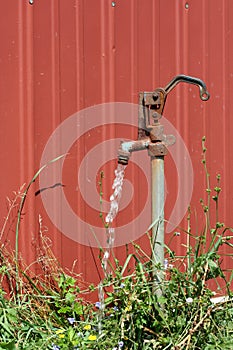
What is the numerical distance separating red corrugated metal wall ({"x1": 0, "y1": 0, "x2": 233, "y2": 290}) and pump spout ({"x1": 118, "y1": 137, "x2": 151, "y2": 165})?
1.88 feet

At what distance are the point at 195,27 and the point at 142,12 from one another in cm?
40

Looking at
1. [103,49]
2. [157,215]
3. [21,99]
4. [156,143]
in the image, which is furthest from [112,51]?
[157,215]

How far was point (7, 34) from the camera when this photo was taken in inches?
121

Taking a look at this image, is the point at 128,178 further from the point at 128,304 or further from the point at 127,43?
the point at 128,304

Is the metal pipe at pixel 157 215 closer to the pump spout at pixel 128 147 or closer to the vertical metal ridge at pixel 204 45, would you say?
the pump spout at pixel 128 147

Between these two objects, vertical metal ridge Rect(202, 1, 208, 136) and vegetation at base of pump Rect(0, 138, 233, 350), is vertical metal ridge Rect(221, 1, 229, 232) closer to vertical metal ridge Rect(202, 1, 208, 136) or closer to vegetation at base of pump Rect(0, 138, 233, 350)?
vertical metal ridge Rect(202, 1, 208, 136)

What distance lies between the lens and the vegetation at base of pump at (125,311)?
8.97 feet

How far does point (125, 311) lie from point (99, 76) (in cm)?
116

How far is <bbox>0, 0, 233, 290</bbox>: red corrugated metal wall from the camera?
312 cm

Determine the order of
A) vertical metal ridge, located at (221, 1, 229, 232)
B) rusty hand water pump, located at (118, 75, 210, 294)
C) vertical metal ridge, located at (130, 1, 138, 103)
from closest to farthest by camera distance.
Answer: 1. rusty hand water pump, located at (118, 75, 210, 294)
2. vertical metal ridge, located at (130, 1, 138, 103)
3. vertical metal ridge, located at (221, 1, 229, 232)

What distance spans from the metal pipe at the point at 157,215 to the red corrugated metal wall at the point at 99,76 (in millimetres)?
555

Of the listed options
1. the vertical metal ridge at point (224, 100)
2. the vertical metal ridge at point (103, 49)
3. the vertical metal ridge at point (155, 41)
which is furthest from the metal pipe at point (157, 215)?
the vertical metal ridge at point (224, 100)

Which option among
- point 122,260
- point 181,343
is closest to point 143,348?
point 181,343

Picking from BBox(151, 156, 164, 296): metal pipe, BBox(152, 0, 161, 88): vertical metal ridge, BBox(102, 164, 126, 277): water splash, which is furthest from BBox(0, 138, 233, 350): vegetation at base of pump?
BBox(152, 0, 161, 88): vertical metal ridge
